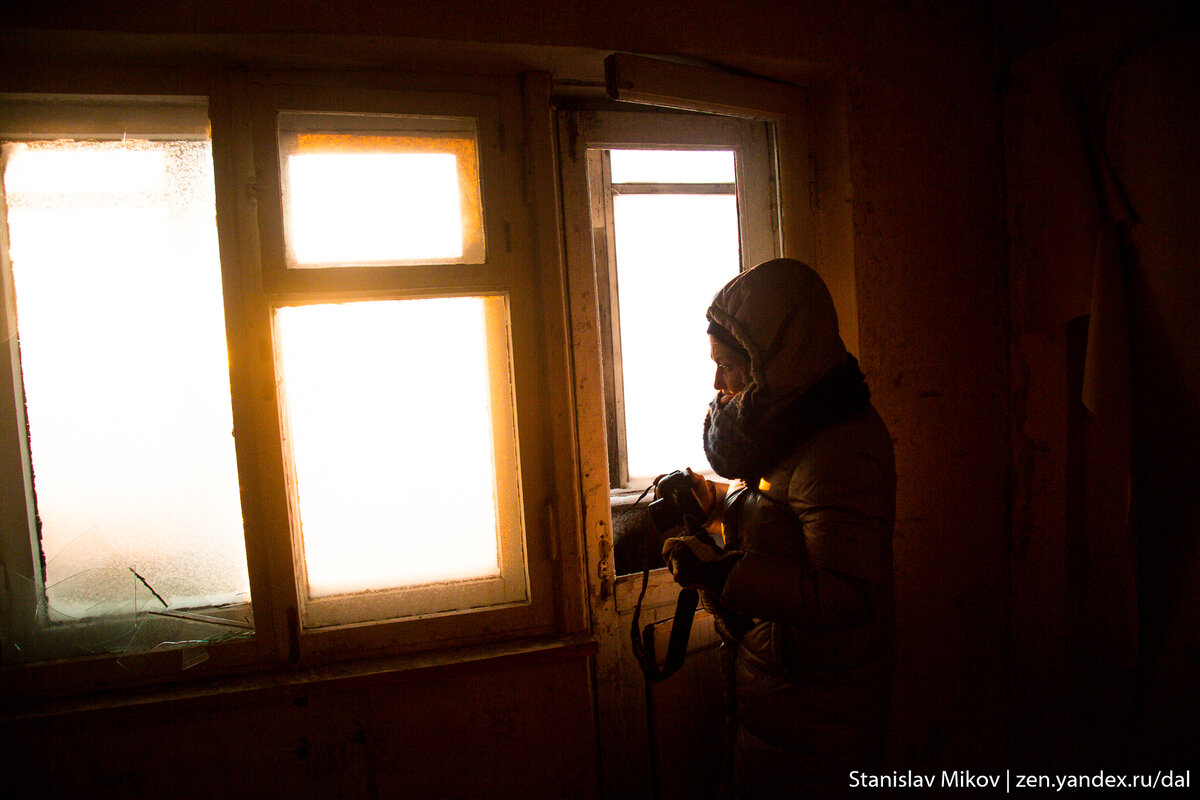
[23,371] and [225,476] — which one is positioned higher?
[23,371]

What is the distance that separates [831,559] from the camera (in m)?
1.09

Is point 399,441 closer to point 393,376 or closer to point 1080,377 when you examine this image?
point 393,376

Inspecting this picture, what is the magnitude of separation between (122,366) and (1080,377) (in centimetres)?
273

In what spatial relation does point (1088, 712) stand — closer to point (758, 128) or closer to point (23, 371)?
point (758, 128)

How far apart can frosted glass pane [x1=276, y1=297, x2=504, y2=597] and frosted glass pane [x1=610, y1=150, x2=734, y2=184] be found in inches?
31.8

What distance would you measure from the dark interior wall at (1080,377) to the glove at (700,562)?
48.4 inches

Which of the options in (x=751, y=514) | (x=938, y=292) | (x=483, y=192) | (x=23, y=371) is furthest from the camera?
(x=938, y=292)

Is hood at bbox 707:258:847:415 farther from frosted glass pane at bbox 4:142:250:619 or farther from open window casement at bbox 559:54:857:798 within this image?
frosted glass pane at bbox 4:142:250:619

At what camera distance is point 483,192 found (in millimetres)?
1494

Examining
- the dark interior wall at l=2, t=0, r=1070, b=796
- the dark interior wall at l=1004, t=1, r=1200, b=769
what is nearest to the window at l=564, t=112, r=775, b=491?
the dark interior wall at l=2, t=0, r=1070, b=796

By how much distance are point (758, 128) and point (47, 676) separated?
2458 millimetres

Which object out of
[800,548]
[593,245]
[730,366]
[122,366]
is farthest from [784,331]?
[122,366]

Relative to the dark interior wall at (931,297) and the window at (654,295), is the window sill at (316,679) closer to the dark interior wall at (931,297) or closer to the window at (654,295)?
the window at (654,295)

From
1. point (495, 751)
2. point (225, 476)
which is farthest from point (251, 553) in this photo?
point (495, 751)
